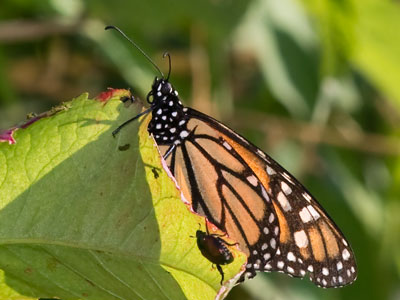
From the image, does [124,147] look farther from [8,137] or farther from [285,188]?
[285,188]

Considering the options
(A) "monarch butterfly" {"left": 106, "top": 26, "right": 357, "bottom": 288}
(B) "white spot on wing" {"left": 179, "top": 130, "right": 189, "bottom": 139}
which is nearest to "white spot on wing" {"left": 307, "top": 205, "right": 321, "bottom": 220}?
(A) "monarch butterfly" {"left": 106, "top": 26, "right": 357, "bottom": 288}

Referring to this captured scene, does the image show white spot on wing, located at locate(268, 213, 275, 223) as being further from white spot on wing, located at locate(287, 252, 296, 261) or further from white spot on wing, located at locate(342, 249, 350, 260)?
white spot on wing, located at locate(342, 249, 350, 260)

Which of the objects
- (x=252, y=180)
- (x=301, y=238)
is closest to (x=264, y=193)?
(x=252, y=180)

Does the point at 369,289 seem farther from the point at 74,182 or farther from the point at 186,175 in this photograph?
the point at 74,182

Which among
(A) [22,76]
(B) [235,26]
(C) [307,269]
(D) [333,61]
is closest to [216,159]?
(C) [307,269]

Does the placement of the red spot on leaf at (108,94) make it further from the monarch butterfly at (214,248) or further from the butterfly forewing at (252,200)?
the butterfly forewing at (252,200)
